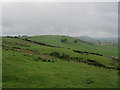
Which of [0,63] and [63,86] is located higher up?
[0,63]

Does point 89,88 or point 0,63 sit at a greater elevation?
point 0,63

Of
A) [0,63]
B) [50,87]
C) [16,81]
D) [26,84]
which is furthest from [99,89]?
[0,63]

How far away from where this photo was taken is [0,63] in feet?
101

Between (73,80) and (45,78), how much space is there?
4507mm

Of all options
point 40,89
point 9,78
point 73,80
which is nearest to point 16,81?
point 9,78

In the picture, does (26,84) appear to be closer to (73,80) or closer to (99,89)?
(73,80)

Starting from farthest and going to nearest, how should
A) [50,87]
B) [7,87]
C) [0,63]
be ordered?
[0,63] → [50,87] → [7,87]

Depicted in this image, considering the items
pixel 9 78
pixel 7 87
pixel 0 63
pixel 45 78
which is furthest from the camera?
pixel 0 63

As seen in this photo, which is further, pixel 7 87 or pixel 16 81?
pixel 16 81

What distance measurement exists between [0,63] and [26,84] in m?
11.6

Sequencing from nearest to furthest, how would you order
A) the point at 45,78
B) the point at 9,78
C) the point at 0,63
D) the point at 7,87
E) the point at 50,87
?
1. the point at 7,87
2. the point at 50,87
3. the point at 9,78
4. the point at 45,78
5. the point at 0,63

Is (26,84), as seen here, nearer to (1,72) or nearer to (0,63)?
(1,72)

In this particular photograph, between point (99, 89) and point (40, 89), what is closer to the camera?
point (40, 89)

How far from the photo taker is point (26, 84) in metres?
21.6
